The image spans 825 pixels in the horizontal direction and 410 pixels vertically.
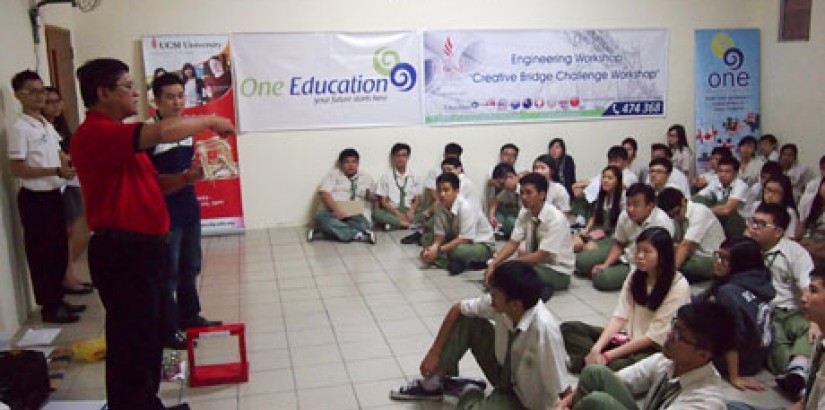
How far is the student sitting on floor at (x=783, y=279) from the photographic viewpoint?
3338mm

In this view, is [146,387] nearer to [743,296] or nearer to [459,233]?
[743,296]

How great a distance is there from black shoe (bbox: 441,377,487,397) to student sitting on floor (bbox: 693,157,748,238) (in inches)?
132

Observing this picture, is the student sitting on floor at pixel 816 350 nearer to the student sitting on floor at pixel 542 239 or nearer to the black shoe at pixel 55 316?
the student sitting on floor at pixel 542 239

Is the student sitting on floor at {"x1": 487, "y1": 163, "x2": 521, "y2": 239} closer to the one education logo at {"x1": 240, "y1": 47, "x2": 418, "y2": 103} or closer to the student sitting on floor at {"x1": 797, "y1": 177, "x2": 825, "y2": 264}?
the one education logo at {"x1": 240, "y1": 47, "x2": 418, "y2": 103}

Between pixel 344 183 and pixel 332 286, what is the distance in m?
2.10

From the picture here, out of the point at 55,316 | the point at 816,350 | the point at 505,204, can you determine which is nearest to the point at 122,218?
the point at 55,316

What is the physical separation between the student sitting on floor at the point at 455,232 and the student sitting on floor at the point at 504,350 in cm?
216

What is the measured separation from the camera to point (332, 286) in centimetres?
508

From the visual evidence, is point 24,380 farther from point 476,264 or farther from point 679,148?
point 679,148

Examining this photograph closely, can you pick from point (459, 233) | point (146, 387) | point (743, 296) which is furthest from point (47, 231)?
point (743, 296)

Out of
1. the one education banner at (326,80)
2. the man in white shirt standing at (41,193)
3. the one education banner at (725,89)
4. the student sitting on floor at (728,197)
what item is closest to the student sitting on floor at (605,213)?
the student sitting on floor at (728,197)

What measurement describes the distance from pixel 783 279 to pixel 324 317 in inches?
104

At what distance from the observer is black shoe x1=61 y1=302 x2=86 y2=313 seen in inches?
171

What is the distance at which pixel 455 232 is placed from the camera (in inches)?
216
